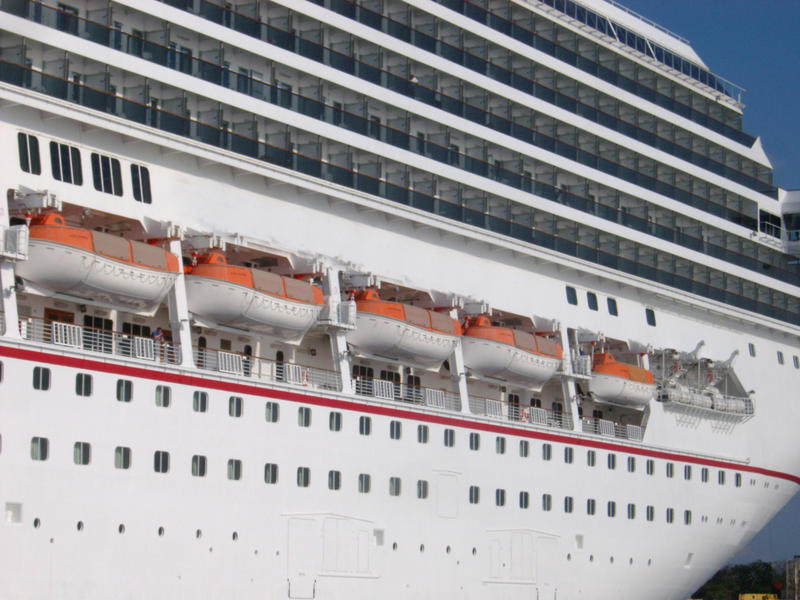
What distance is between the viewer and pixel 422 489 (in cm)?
2823

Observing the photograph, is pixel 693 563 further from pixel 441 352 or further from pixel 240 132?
pixel 240 132

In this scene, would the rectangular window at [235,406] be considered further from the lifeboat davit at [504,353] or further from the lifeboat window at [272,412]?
the lifeboat davit at [504,353]

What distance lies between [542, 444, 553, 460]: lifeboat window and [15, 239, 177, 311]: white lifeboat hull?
1109 cm

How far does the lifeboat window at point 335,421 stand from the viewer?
86.5 ft

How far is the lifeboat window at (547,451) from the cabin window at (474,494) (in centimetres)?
258

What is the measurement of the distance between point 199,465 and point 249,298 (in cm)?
351

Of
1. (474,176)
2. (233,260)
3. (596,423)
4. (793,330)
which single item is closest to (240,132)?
(233,260)

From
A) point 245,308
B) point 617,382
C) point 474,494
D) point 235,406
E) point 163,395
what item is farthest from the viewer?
point 617,382

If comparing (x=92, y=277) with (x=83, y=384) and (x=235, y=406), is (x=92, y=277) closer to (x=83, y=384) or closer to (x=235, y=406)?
(x=83, y=384)

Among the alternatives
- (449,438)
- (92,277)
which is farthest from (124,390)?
(449,438)

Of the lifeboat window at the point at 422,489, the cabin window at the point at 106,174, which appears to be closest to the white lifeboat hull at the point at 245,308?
the cabin window at the point at 106,174

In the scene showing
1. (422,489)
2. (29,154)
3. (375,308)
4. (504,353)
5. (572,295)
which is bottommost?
(422,489)

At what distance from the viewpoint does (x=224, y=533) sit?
2403 cm

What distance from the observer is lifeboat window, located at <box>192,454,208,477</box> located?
23.8m
